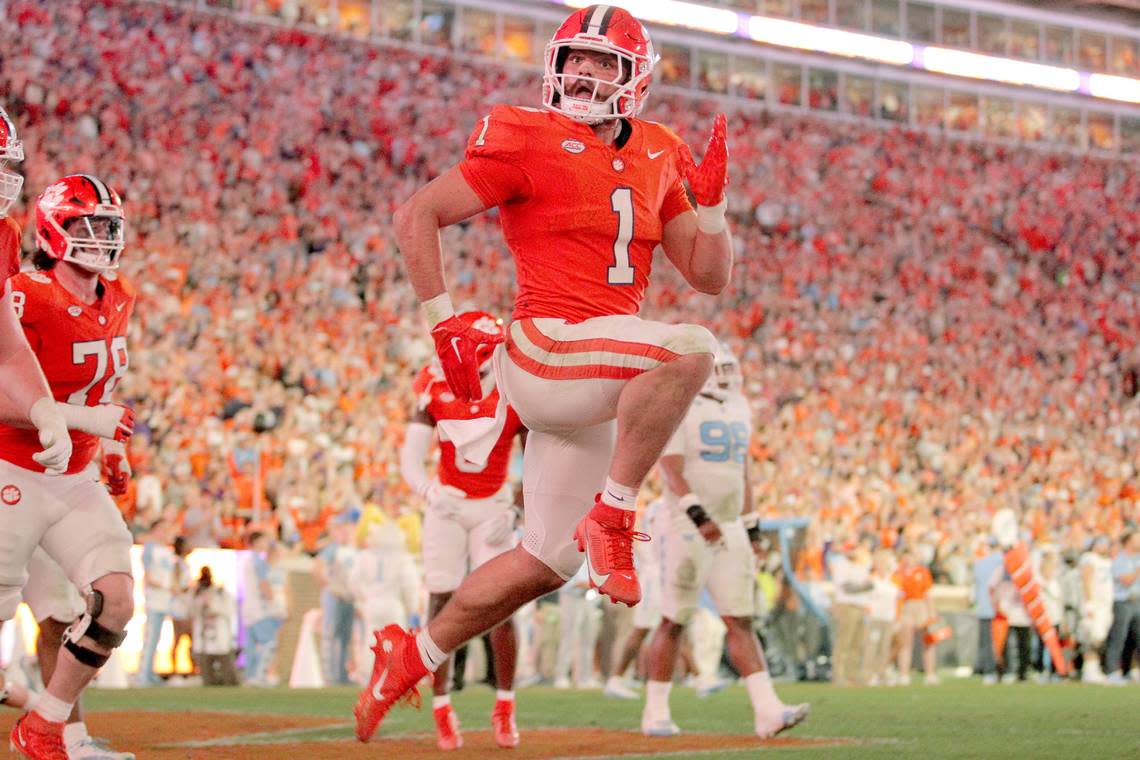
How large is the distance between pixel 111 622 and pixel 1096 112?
31836mm

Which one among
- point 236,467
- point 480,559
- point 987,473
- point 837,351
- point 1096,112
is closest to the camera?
point 480,559

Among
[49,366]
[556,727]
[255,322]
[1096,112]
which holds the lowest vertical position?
A: [556,727]

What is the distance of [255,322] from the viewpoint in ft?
54.4

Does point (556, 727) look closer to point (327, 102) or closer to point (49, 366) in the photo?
point (49, 366)

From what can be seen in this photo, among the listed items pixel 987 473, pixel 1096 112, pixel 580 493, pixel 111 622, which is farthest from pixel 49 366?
pixel 1096 112

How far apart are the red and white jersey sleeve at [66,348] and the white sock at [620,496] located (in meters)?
2.11

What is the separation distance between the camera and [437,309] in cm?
439

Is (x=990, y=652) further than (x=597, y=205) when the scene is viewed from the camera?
Yes

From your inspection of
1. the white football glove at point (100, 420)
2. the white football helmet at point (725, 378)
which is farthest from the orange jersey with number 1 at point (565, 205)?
the white football helmet at point (725, 378)

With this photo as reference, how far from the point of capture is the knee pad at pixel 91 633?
511cm

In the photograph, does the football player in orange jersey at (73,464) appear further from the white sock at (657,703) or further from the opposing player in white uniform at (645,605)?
the opposing player in white uniform at (645,605)

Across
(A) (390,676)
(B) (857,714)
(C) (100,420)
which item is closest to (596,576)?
(A) (390,676)

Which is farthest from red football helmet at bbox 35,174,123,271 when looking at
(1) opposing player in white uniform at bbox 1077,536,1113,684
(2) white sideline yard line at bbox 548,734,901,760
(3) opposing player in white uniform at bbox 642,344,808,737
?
(1) opposing player in white uniform at bbox 1077,536,1113,684

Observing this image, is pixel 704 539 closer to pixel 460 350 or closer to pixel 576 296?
pixel 576 296
